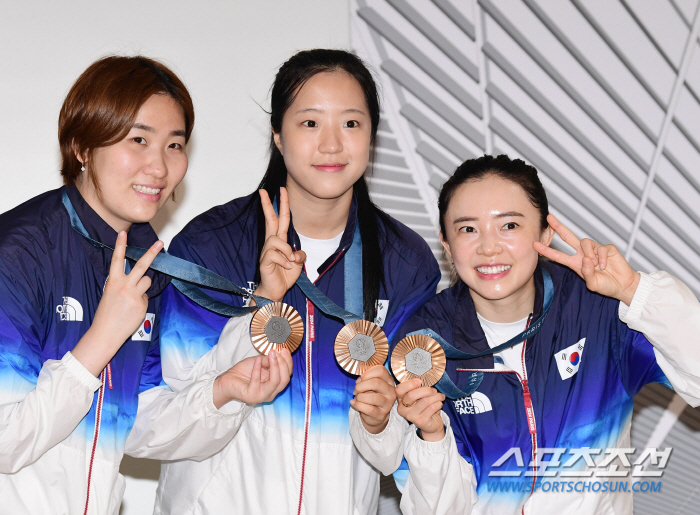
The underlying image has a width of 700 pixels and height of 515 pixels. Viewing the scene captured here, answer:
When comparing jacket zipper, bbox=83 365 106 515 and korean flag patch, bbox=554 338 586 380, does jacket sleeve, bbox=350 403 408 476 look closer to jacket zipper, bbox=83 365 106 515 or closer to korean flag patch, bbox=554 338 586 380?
korean flag patch, bbox=554 338 586 380

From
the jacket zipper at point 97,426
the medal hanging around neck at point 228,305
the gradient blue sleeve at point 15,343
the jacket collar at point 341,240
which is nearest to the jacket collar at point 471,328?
the jacket collar at point 341,240

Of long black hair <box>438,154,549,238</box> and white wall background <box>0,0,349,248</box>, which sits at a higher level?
white wall background <box>0,0,349,248</box>

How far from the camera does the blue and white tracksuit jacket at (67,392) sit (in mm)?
Result: 1806

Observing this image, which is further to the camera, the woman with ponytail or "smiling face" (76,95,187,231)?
the woman with ponytail

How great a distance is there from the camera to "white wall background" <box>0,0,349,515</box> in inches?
117

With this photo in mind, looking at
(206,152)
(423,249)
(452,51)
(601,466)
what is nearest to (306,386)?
(423,249)

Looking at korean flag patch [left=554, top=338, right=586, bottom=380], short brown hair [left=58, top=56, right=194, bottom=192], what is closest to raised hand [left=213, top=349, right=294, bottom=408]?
short brown hair [left=58, top=56, right=194, bottom=192]

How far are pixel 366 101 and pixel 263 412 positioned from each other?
1.08 metres

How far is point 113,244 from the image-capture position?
2066mm

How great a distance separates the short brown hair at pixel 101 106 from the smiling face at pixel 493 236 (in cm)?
103

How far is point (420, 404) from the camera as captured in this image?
1971 mm

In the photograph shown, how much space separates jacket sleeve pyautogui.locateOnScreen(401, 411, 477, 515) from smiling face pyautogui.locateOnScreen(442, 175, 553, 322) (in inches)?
18.9

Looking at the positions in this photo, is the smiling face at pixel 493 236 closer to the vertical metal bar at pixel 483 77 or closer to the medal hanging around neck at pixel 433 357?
the medal hanging around neck at pixel 433 357

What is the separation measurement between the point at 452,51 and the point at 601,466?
2.11 m
